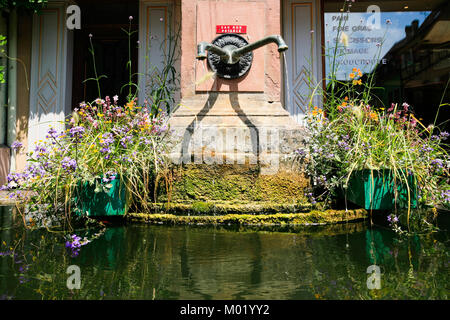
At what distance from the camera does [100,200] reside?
221 centimetres

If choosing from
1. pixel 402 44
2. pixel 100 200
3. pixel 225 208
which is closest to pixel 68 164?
pixel 100 200

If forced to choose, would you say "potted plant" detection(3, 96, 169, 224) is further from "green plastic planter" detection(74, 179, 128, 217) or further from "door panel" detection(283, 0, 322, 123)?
"door panel" detection(283, 0, 322, 123)

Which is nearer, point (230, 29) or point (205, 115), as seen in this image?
point (205, 115)

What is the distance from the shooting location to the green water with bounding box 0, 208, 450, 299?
115 centimetres

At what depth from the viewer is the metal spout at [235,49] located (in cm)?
264

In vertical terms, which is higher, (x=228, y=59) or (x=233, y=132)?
(x=228, y=59)

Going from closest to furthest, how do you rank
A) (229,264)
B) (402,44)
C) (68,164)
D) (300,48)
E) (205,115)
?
(229,264) → (68,164) → (205,115) → (300,48) → (402,44)

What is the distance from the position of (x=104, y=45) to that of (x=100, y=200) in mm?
7016

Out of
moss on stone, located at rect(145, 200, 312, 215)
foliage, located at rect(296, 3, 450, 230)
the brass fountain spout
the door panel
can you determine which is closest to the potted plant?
moss on stone, located at rect(145, 200, 312, 215)

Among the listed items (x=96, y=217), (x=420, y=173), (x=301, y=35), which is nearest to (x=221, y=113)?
(x=96, y=217)

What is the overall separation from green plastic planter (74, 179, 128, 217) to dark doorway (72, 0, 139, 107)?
142 inches

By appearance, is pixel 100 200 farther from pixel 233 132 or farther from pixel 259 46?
pixel 259 46

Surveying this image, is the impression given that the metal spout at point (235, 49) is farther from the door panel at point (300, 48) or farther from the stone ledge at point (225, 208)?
the door panel at point (300, 48)

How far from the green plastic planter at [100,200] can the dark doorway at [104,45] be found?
361 cm
